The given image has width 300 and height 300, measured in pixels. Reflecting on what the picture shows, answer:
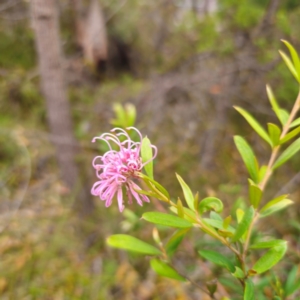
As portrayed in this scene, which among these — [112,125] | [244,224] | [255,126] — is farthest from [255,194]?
[112,125]

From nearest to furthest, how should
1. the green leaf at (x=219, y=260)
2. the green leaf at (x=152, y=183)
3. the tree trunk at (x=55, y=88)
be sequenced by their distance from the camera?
the green leaf at (x=152, y=183) < the green leaf at (x=219, y=260) < the tree trunk at (x=55, y=88)

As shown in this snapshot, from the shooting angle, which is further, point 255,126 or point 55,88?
point 55,88

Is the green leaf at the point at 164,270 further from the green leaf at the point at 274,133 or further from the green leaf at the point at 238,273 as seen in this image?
the green leaf at the point at 274,133

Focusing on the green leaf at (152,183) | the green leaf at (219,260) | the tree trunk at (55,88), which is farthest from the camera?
the tree trunk at (55,88)

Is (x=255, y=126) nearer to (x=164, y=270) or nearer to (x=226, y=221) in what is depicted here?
(x=226, y=221)

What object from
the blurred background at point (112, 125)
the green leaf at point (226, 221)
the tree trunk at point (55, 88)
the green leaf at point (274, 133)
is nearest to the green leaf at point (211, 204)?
the green leaf at point (226, 221)

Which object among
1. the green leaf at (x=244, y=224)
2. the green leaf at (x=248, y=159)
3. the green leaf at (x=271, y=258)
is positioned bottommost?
the green leaf at (x=271, y=258)
